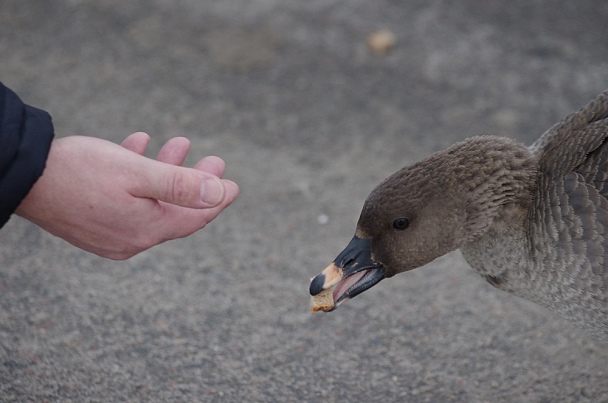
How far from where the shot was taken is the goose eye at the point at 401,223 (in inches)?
125

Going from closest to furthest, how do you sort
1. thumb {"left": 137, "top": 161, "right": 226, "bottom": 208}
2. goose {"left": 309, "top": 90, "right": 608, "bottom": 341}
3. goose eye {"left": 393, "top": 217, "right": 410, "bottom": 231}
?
thumb {"left": 137, "top": 161, "right": 226, "bottom": 208} → goose {"left": 309, "top": 90, "right": 608, "bottom": 341} → goose eye {"left": 393, "top": 217, "right": 410, "bottom": 231}

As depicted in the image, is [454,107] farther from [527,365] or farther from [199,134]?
[527,365]

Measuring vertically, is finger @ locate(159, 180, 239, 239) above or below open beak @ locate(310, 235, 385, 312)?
above

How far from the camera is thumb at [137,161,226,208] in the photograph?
2617 mm

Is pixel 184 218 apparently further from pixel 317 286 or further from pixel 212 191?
pixel 317 286

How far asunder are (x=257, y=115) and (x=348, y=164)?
2.93ft

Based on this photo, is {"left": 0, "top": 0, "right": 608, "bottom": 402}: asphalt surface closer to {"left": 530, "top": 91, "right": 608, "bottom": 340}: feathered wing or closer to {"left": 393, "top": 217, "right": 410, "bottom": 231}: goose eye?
{"left": 530, "top": 91, "right": 608, "bottom": 340}: feathered wing

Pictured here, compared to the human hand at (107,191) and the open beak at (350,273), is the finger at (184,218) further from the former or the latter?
the open beak at (350,273)

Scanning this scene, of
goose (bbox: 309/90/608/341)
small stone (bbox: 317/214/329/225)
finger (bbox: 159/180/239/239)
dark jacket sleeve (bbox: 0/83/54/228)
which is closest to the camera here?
dark jacket sleeve (bbox: 0/83/54/228)

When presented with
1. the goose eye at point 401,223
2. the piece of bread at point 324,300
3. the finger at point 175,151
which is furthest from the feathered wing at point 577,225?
the finger at point 175,151

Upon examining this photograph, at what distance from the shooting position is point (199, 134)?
5520 millimetres

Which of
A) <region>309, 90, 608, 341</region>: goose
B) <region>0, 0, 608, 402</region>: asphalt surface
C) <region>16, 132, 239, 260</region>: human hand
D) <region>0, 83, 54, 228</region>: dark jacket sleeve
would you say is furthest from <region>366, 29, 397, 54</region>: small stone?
<region>0, 83, 54, 228</region>: dark jacket sleeve

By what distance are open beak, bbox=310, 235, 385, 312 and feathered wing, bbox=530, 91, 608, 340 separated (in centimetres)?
69

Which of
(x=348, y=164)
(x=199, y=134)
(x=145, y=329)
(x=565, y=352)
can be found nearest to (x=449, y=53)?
(x=348, y=164)
